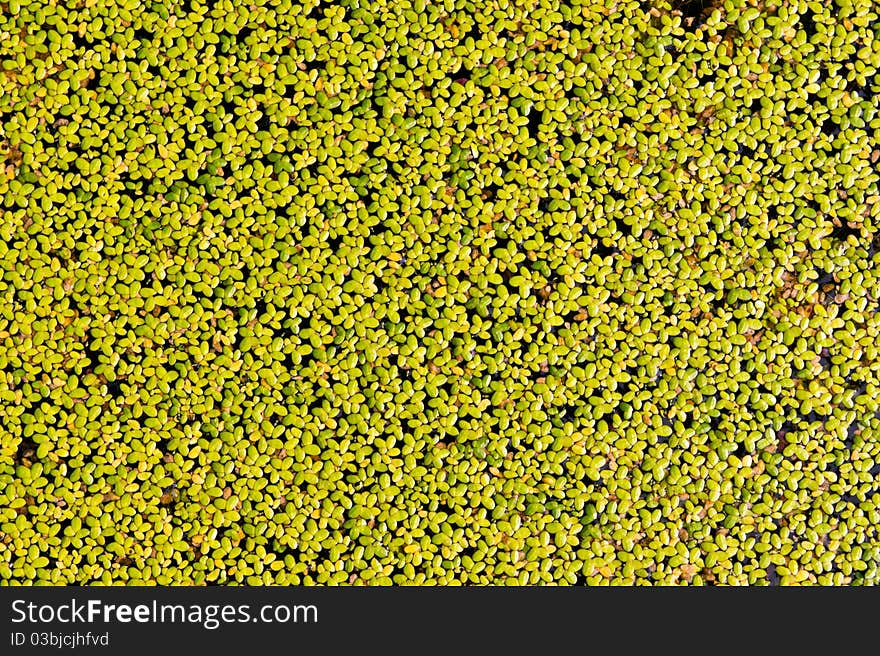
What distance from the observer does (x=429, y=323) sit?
56.2 inches

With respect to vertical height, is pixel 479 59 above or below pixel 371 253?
above

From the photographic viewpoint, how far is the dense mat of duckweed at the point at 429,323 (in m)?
1.42

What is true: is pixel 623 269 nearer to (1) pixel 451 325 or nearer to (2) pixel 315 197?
(1) pixel 451 325

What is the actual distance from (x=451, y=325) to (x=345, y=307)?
0.22 metres

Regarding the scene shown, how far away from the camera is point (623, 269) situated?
144 cm

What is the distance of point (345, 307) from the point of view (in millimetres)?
1428

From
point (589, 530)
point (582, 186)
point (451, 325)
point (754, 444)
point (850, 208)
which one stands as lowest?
point (589, 530)

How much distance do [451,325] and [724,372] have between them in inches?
22.0

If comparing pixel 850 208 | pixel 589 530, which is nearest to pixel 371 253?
pixel 589 530

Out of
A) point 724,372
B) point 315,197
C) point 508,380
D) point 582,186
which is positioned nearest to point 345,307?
point 315,197

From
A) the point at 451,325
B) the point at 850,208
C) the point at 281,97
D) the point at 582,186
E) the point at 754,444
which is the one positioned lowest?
the point at 754,444

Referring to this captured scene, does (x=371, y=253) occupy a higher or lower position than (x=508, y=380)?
higher

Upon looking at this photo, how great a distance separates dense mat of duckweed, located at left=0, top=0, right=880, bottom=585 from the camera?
1425 mm

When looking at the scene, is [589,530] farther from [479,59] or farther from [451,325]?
[479,59]
